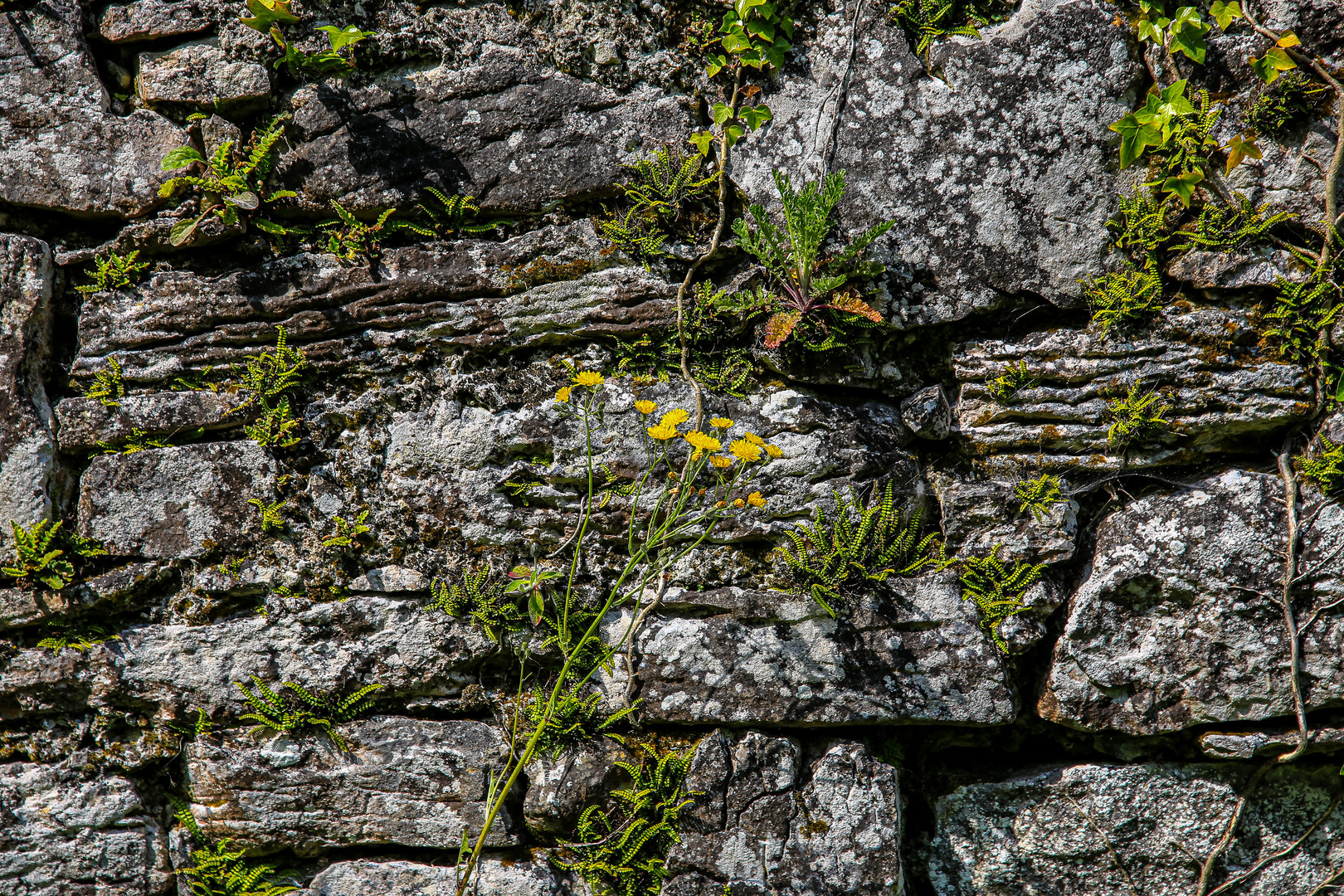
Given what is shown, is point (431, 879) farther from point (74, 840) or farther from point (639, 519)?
point (639, 519)

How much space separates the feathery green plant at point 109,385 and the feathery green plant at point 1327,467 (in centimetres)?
463

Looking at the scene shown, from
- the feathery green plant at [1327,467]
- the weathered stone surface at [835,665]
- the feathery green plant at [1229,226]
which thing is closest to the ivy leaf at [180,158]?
the weathered stone surface at [835,665]

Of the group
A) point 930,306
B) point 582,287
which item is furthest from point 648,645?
point 930,306

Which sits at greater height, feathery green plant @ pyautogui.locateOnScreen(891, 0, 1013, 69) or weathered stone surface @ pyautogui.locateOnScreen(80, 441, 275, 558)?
feathery green plant @ pyautogui.locateOnScreen(891, 0, 1013, 69)

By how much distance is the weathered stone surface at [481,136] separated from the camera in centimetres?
288

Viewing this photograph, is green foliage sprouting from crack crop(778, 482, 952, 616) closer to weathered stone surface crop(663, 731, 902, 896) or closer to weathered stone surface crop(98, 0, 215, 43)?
weathered stone surface crop(663, 731, 902, 896)

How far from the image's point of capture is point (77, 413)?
114 inches

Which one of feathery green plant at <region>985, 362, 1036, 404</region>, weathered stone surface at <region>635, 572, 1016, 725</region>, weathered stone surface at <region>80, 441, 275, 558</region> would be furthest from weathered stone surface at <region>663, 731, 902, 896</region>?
weathered stone surface at <region>80, 441, 275, 558</region>

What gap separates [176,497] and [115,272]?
984 millimetres

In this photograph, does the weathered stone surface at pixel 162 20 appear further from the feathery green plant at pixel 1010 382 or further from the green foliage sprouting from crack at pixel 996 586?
the green foliage sprouting from crack at pixel 996 586

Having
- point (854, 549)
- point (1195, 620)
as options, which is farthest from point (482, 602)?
point (1195, 620)

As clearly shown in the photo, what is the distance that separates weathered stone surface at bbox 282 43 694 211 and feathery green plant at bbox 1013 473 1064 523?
6.38ft

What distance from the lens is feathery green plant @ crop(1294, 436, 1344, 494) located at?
252cm

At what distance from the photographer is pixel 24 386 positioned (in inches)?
112
